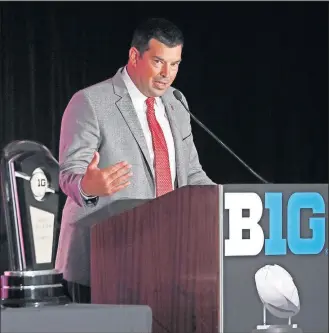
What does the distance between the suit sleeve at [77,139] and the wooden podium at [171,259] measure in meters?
0.41

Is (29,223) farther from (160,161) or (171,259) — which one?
(160,161)

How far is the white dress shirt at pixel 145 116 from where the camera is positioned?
3553 mm

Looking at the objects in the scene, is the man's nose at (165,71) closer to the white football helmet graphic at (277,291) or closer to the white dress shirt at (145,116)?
the white dress shirt at (145,116)

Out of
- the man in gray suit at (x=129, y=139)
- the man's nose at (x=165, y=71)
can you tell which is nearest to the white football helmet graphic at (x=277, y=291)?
the man in gray suit at (x=129, y=139)

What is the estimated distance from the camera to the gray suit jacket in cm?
343

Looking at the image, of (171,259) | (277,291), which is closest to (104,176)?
(171,259)

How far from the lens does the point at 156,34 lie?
374 centimetres

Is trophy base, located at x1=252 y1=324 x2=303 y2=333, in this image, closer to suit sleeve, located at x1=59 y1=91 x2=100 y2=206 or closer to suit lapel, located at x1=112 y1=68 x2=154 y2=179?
suit sleeve, located at x1=59 y1=91 x2=100 y2=206

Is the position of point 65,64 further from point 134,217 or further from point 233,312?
point 233,312

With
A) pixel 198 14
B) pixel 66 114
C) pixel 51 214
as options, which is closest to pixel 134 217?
pixel 51 214

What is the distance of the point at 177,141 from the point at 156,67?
303mm

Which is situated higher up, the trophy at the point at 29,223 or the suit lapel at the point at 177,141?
the suit lapel at the point at 177,141

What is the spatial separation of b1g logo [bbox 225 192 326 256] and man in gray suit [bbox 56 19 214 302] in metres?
0.70

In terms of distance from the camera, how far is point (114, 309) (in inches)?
98.1
